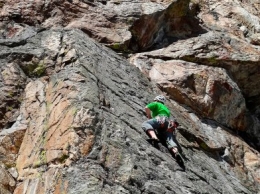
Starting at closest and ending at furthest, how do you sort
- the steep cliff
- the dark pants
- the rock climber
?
the steep cliff
the rock climber
the dark pants

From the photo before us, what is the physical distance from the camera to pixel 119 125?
14203mm

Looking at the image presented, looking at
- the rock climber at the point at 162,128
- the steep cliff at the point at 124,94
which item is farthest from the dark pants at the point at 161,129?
the steep cliff at the point at 124,94

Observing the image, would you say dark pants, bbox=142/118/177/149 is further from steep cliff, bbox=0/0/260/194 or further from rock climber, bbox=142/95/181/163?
steep cliff, bbox=0/0/260/194

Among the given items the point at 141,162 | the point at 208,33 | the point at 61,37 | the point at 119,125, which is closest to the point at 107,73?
the point at 61,37

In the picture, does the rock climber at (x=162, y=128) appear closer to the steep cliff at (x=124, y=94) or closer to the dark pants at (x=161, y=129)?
the dark pants at (x=161, y=129)

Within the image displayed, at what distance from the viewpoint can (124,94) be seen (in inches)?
682

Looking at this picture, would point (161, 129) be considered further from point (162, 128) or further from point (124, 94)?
point (124, 94)

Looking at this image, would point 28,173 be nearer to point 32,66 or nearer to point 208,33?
point 32,66

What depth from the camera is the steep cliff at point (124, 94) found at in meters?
12.9

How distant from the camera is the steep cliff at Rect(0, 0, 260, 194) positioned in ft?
42.3

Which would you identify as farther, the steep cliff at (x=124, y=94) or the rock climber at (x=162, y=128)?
the rock climber at (x=162, y=128)

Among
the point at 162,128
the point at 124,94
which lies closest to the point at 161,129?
the point at 162,128

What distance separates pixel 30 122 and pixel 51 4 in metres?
9.91

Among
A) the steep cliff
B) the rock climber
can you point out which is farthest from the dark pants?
the steep cliff
